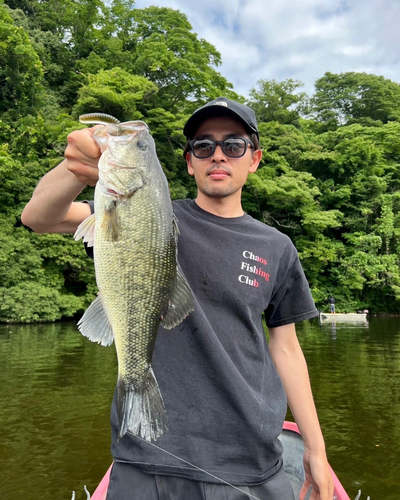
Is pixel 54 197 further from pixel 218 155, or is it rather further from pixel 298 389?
pixel 298 389

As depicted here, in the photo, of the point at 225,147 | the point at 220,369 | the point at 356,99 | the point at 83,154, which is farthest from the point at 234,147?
the point at 356,99

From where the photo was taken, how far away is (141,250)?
1.47m

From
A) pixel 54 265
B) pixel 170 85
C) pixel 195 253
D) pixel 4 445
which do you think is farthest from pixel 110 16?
pixel 195 253

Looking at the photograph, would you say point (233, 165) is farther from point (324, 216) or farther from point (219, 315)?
point (324, 216)

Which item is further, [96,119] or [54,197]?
[54,197]

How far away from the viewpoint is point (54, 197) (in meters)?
1.57

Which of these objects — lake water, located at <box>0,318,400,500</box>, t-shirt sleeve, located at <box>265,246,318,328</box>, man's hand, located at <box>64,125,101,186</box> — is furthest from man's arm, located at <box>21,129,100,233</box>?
lake water, located at <box>0,318,400,500</box>

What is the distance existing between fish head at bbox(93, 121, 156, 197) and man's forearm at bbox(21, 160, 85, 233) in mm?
163

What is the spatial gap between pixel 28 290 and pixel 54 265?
2.50 meters

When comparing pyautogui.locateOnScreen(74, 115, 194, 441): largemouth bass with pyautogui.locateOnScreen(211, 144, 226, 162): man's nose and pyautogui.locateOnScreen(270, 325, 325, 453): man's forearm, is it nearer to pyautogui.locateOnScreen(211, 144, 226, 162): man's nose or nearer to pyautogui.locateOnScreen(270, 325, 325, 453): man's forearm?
pyautogui.locateOnScreen(211, 144, 226, 162): man's nose

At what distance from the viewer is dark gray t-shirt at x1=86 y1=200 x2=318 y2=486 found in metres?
1.54

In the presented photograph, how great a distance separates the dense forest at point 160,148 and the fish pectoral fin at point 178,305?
16765 millimetres

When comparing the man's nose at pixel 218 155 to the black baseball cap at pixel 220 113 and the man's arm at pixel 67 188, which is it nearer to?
the black baseball cap at pixel 220 113

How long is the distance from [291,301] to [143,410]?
2.95 ft
